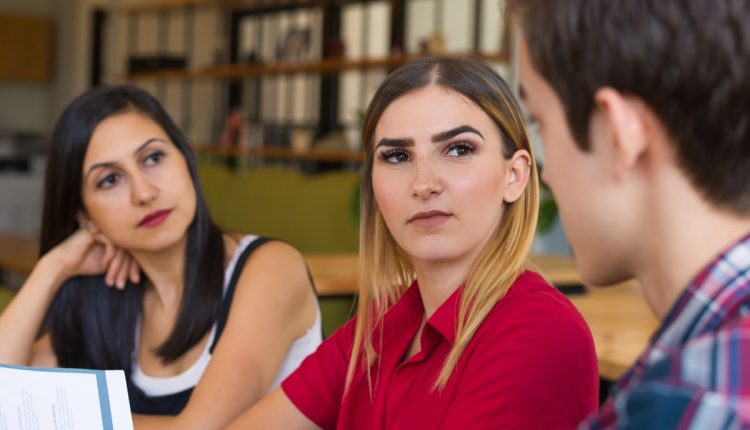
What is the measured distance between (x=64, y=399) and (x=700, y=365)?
0.99m

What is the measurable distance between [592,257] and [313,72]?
616cm

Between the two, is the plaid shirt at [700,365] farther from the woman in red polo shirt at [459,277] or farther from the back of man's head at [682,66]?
the woman in red polo shirt at [459,277]

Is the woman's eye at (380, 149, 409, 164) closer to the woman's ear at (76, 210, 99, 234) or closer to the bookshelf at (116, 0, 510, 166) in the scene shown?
the woman's ear at (76, 210, 99, 234)

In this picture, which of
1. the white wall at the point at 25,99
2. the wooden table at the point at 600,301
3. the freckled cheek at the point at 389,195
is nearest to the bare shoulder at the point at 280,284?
the wooden table at the point at 600,301

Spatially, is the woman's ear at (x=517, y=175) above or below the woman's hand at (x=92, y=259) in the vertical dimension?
above

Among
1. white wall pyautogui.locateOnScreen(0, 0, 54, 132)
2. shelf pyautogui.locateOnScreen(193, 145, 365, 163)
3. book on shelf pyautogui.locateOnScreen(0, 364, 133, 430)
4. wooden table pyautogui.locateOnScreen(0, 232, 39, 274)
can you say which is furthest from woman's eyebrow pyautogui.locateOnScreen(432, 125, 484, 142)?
white wall pyautogui.locateOnScreen(0, 0, 54, 132)

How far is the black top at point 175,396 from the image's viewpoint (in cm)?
198

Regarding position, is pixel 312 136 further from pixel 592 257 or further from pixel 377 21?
pixel 592 257

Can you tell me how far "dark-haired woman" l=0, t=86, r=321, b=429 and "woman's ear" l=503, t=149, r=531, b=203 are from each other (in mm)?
693

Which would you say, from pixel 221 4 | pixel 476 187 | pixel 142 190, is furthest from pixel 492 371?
pixel 221 4

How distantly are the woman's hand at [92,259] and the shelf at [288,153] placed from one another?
12.4ft

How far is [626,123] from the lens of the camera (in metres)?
0.69

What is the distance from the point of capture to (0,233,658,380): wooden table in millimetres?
2219

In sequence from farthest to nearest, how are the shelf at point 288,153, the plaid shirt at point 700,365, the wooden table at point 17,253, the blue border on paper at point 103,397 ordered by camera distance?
the shelf at point 288,153
the wooden table at point 17,253
the blue border on paper at point 103,397
the plaid shirt at point 700,365
